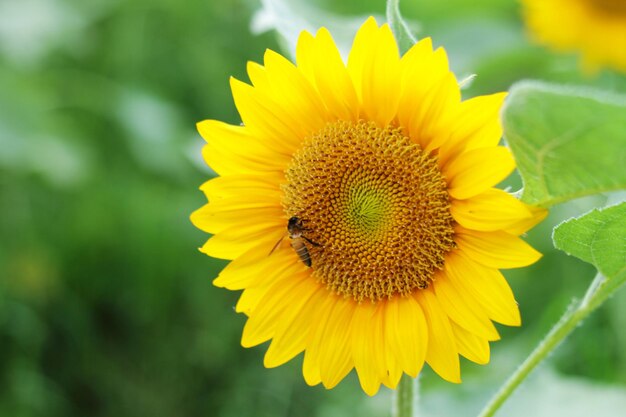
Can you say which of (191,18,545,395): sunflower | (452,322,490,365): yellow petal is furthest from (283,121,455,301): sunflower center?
(452,322,490,365): yellow petal

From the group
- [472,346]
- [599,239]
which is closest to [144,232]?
[472,346]


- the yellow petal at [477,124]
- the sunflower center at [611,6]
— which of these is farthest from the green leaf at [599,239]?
the sunflower center at [611,6]

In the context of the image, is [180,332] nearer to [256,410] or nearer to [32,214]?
[256,410]

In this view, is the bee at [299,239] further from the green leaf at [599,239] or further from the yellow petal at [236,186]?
the green leaf at [599,239]

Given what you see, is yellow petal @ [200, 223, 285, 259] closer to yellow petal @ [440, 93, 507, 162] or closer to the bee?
the bee

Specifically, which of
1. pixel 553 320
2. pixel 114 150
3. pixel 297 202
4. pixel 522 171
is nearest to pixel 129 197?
pixel 114 150

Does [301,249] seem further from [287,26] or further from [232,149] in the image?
[287,26]
